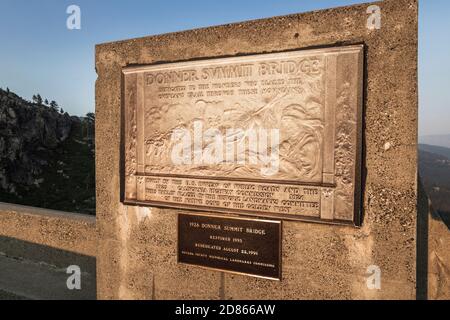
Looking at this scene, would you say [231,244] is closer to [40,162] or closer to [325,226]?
[325,226]

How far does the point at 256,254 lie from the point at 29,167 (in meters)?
32.8

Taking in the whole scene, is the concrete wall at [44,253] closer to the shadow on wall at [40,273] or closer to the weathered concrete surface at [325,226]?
the shadow on wall at [40,273]

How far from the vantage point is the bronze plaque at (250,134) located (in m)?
3.04

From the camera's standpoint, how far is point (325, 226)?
3.15m

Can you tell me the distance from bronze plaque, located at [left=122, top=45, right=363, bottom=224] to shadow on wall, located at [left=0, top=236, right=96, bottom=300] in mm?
1543

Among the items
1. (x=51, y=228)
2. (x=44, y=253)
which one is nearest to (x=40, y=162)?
(x=44, y=253)

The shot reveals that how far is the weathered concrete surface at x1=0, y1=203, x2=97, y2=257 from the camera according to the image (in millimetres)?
4633

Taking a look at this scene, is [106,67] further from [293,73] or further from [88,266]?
[88,266]

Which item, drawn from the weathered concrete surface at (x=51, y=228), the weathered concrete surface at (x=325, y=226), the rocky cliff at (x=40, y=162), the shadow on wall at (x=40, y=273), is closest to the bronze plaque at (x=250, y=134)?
the weathered concrete surface at (x=325, y=226)

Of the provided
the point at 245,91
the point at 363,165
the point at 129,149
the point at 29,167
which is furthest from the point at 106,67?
the point at 29,167

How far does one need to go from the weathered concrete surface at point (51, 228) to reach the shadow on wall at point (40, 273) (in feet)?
0.30

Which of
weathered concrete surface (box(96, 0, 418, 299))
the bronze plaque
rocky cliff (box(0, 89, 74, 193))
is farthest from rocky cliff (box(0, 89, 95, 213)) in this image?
the bronze plaque

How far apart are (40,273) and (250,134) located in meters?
3.80

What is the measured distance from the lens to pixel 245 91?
3.34 m
